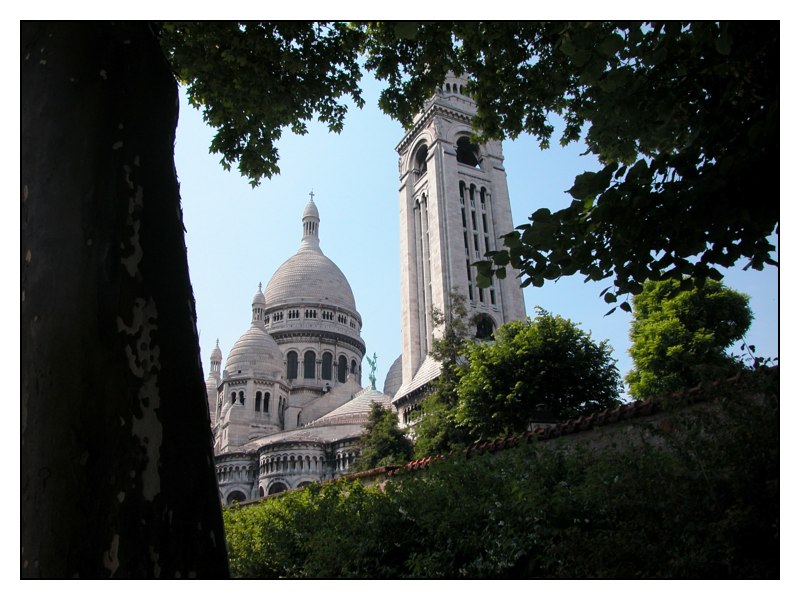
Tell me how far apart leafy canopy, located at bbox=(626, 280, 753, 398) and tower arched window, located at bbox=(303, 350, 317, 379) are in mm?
40678

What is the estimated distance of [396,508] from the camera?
8.89 meters

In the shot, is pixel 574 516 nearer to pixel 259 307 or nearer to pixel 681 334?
pixel 681 334

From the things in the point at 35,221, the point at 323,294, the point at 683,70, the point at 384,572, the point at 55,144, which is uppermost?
the point at 323,294

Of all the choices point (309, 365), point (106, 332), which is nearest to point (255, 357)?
point (309, 365)

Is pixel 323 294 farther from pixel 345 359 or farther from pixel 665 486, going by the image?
pixel 665 486

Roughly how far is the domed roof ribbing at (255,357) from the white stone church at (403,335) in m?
0.10

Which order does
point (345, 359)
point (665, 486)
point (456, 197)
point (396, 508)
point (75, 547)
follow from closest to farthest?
point (75, 547)
point (665, 486)
point (396, 508)
point (456, 197)
point (345, 359)

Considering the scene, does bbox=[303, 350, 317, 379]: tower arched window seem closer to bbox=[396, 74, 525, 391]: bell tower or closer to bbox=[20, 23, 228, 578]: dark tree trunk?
bbox=[396, 74, 525, 391]: bell tower

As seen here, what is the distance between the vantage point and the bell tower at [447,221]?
4778 centimetres

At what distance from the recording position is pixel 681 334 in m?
27.5

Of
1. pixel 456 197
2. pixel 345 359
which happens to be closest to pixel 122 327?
pixel 456 197

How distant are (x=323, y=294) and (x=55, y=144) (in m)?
66.7

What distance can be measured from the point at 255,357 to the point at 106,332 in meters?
56.9

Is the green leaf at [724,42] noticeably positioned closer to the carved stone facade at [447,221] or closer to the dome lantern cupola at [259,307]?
the carved stone facade at [447,221]
